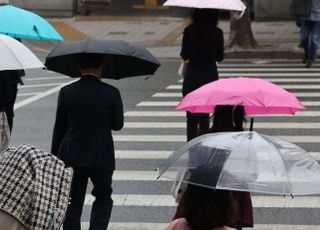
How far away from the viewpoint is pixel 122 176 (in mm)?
8789

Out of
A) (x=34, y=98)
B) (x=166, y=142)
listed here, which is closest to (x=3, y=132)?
(x=166, y=142)

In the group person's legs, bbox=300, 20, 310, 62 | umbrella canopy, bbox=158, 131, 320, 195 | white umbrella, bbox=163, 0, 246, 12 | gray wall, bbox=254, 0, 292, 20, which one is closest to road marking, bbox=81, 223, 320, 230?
white umbrella, bbox=163, 0, 246, 12

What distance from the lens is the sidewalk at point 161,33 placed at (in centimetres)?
1931

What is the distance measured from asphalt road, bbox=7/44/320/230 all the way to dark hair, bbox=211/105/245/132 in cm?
207

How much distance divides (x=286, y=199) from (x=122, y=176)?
1.82 m

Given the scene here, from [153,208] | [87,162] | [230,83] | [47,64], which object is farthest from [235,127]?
[153,208]

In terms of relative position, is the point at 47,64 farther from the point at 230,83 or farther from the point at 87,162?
the point at 230,83

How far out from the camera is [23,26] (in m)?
6.55

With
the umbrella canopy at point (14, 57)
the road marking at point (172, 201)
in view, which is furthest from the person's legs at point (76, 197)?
the road marking at point (172, 201)

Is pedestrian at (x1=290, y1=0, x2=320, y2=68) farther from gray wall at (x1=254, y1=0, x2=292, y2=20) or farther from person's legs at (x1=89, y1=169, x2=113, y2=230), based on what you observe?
person's legs at (x1=89, y1=169, x2=113, y2=230)

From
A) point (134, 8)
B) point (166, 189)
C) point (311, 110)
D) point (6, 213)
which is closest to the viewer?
point (6, 213)

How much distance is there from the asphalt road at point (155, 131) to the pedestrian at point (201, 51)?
3.06 feet

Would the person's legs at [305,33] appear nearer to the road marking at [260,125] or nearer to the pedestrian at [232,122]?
the road marking at [260,125]

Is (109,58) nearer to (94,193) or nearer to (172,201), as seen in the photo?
(94,193)
